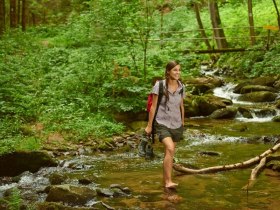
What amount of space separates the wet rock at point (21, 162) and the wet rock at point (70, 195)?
7.05 ft

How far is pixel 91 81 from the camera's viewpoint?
547 inches

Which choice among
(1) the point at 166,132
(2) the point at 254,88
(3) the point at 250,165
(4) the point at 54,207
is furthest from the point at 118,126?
(2) the point at 254,88

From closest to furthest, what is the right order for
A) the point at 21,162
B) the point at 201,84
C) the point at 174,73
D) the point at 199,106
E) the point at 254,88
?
the point at 174,73, the point at 21,162, the point at 199,106, the point at 254,88, the point at 201,84

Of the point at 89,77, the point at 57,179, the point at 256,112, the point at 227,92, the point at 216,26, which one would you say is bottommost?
the point at 57,179

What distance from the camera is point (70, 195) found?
5969mm

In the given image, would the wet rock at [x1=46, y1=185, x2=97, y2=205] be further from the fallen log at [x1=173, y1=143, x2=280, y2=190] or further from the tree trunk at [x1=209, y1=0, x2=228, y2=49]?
the tree trunk at [x1=209, y1=0, x2=228, y2=49]

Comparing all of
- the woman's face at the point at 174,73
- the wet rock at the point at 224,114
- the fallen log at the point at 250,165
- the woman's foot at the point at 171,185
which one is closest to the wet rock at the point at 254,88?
the wet rock at the point at 224,114

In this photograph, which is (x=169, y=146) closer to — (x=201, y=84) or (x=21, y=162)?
(x=21, y=162)

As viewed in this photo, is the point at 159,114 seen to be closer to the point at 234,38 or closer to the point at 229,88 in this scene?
the point at 229,88

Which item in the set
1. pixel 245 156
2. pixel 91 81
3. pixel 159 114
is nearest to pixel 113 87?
pixel 91 81

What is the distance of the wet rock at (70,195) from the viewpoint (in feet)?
19.5

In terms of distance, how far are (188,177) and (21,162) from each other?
3.11 m

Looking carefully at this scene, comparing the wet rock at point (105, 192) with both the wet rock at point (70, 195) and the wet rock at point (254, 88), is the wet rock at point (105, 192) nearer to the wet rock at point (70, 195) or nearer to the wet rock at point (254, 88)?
the wet rock at point (70, 195)

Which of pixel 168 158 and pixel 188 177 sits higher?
pixel 168 158
